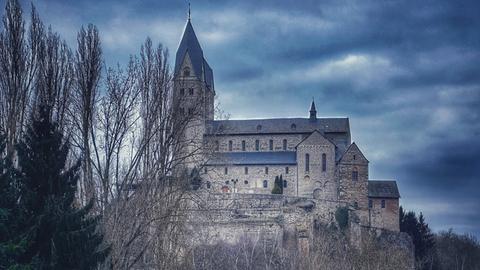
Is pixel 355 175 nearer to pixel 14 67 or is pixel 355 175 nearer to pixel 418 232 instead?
pixel 418 232

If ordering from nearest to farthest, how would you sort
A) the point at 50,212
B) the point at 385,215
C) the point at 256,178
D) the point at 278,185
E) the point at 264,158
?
the point at 50,212 < the point at 385,215 < the point at 278,185 < the point at 256,178 < the point at 264,158

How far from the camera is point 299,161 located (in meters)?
61.0

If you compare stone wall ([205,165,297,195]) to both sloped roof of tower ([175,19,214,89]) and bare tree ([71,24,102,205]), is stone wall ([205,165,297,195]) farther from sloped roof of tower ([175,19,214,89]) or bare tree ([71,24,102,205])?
bare tree ([71,24,102,205])

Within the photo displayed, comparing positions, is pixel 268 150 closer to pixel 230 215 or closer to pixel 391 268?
pixel 230 215

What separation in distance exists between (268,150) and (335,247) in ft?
98.1

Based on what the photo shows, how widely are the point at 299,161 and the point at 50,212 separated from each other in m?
48.4

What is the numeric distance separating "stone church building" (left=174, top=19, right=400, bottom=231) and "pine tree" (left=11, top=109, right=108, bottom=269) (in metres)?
38.6

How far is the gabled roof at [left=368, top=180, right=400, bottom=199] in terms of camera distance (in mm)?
57688

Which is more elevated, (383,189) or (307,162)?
(307,162)

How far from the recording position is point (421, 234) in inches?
2295

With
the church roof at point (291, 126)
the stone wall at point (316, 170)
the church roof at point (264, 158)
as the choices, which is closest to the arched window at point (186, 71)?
the church roof at point (291, 126)

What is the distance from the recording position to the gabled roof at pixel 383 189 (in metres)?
57.7

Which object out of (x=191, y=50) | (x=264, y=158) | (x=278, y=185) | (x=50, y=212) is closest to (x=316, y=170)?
(x=278, y=185)

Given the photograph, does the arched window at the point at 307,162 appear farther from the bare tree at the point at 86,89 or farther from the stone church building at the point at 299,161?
the bare tree at the point at 86,89
